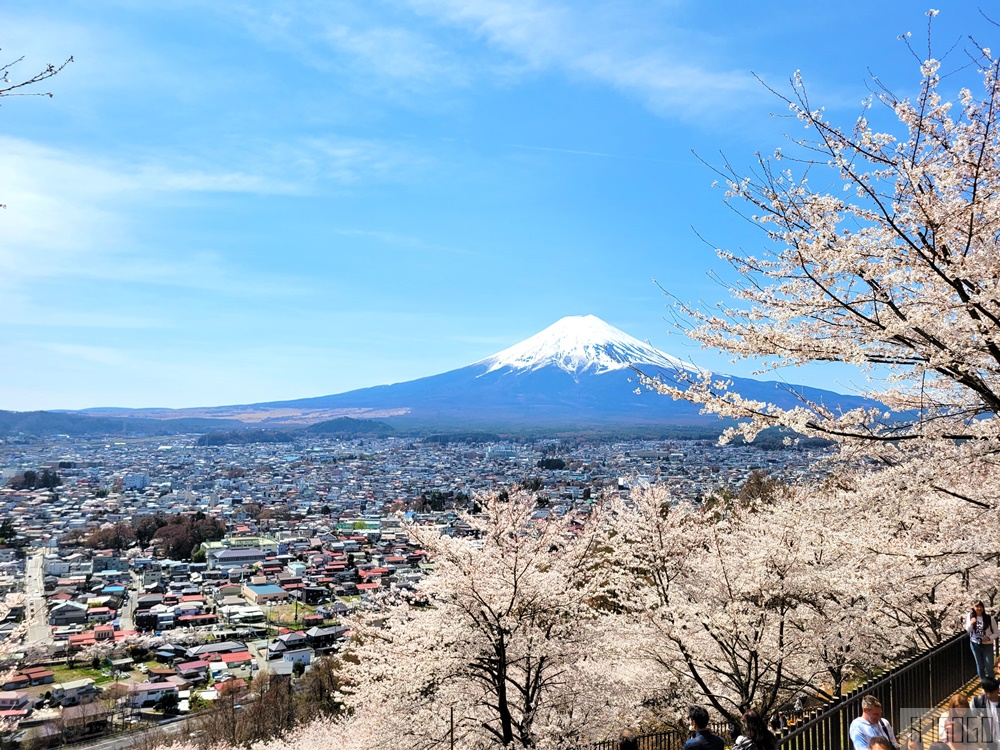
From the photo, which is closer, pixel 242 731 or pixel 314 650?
pixel 242 731

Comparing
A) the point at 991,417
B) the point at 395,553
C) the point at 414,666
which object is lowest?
the point at 395,553

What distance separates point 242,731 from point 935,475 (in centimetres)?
2241

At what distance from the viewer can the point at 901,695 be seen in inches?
204

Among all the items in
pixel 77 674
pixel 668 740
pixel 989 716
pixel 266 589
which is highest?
pixel 989 716

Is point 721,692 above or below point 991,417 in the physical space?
below

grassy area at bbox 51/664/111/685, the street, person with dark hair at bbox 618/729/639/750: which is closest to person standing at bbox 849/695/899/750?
person with dark hair at bbox 618/729/639/750

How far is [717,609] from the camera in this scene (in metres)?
9.76

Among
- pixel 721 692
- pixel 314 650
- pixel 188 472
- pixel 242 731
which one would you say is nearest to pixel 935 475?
pixel 721 692

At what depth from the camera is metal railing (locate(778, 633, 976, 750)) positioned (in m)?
4.07

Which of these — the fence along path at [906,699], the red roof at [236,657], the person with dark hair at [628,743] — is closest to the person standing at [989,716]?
the fence along path at [906,699]

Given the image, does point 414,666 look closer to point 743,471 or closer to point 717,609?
point 717,609

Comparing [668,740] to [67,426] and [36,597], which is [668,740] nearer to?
[36,597]

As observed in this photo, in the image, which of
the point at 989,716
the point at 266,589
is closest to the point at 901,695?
the point at 989,716

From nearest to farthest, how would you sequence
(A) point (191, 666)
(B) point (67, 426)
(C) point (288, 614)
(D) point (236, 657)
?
1. (A) point (191, 666)
2. (D) point (236, 657)
3. (C) point (288, 614)
4. (B) point (67, 426)
